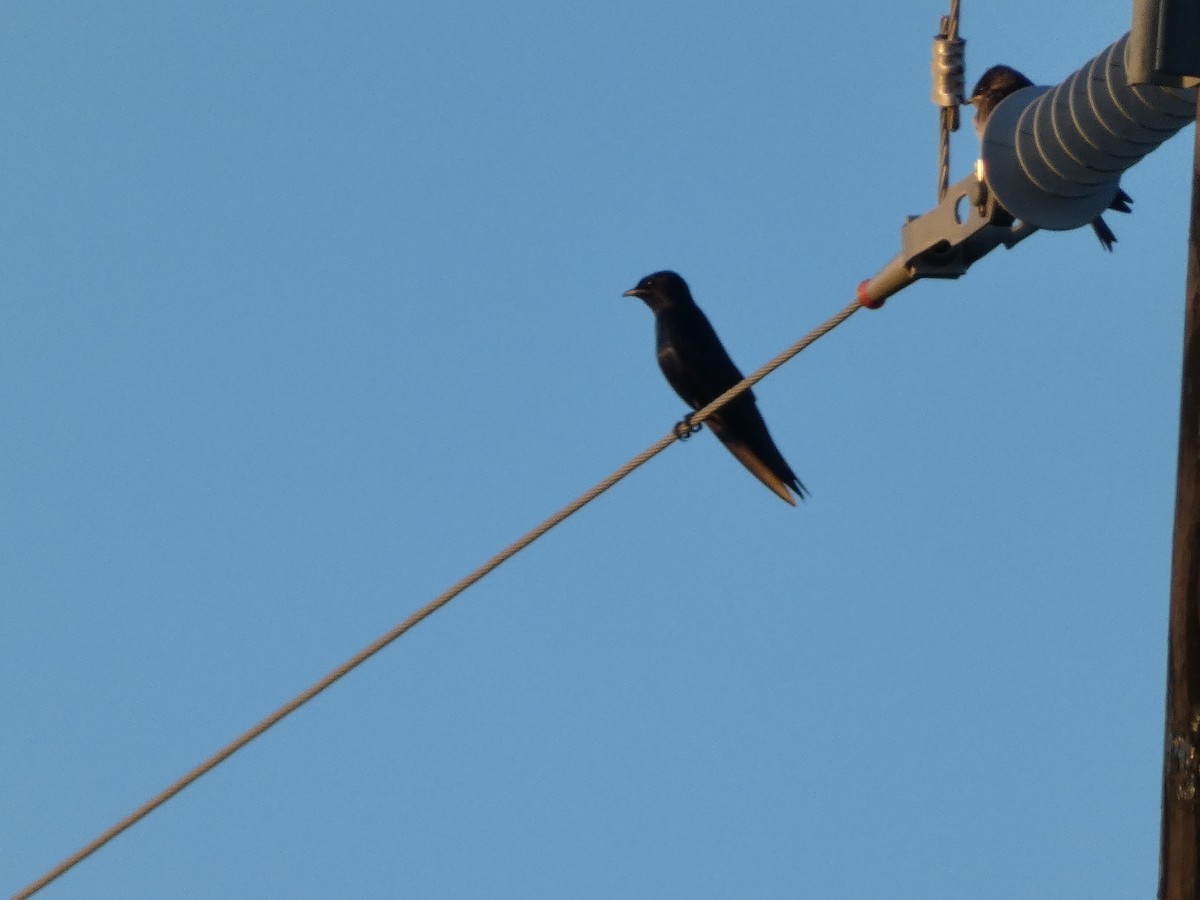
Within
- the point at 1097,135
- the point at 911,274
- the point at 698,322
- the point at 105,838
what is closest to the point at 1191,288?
the point at 1097,135

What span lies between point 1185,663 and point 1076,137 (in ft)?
4.47

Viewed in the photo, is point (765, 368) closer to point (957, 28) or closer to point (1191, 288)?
point (957, 28)

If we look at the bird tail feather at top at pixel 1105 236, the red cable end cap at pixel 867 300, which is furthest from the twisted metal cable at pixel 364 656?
the bird tail feather at top at pixel 1105 236

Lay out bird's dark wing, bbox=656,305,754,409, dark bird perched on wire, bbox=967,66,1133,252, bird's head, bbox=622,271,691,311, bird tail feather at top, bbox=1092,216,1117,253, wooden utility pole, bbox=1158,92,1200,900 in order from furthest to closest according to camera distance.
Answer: dark bird perched on wire, bbox=967,66,1133,252 < bird tail feather at top, bbox=1092,216,1117,253 < bird's head, bbox=622,271,691,311 < bird's dark wing, bbox=656,305,754,409 < wooden utility pole, bbox=1158,92,1200,900

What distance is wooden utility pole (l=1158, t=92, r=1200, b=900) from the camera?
2.65 metres

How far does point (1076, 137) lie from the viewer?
3.62 meters

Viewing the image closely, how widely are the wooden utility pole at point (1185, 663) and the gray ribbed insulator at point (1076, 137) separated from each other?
0.78 m

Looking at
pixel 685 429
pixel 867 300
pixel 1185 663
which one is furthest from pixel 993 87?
pixel 1185 663

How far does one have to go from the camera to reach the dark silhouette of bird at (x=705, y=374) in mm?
7844

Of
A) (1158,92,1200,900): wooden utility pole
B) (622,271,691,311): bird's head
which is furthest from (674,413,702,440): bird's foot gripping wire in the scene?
(1158,92,1200,900): wooden utility pole

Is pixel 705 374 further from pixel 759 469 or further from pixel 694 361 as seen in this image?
pixel 759 469

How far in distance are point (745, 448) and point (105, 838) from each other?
3947 millimetres

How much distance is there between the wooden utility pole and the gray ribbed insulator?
30.7 inches

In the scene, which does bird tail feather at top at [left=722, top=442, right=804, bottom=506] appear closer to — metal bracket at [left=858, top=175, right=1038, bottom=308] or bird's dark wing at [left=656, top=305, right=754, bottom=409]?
bird's dark wing at [left=656, top=305, right=754, bottom=409]
